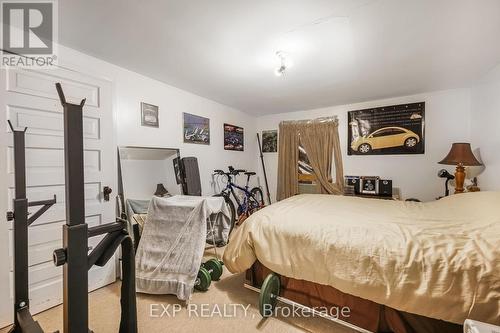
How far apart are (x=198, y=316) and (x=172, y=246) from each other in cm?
63

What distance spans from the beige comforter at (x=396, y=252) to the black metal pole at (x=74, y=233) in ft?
4.04

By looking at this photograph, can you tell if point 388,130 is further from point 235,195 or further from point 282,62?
point 235,195

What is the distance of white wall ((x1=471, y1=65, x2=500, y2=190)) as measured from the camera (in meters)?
2.39

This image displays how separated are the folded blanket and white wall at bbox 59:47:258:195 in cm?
103

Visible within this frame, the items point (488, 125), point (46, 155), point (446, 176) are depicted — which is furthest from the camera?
point (446, 176)

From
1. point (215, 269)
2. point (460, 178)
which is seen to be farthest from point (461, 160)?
point (215, 269)

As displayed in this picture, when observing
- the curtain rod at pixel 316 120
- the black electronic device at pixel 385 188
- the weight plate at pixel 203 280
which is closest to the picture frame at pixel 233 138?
the curtain rod at pixel 316 120

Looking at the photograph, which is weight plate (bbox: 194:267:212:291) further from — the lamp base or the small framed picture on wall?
the lamp base

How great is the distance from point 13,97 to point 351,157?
14.4 feet

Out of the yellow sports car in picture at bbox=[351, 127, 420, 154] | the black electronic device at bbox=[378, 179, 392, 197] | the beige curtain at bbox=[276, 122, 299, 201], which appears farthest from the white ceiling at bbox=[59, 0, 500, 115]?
the beige curtain at bbox=[276, 122, 299, 201]

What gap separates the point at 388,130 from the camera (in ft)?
11.9

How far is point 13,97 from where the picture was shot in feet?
5.53

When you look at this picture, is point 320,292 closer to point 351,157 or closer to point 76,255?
point 76,255

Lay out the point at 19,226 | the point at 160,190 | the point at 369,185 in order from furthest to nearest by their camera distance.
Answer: the point at 369,185 → the point at 160,190 → the point at 19,226
